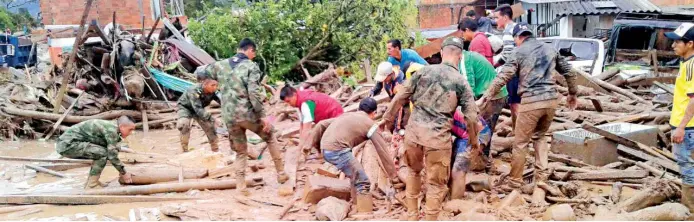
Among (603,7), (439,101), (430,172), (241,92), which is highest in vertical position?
(439,101)

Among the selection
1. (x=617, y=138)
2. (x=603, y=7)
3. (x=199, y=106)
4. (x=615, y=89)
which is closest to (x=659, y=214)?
(x=617, y=138)

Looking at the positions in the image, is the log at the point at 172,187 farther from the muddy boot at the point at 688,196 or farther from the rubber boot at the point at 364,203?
the muddy boot at the point at 688,196

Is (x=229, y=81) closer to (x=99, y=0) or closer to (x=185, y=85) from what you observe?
(x=185, y=85)

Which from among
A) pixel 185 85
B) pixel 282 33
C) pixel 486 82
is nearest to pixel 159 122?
pixel 185 85

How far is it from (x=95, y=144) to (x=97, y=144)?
33 mm

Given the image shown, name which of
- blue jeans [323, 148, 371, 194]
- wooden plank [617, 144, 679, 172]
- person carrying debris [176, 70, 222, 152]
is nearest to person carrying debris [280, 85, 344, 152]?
blue jeans [323, 148, 371, 194]

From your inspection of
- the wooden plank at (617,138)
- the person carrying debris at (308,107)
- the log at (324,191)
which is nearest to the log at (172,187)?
the person carrying debris at (308,107)

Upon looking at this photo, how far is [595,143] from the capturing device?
21.7ft

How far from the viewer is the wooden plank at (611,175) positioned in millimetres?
6086

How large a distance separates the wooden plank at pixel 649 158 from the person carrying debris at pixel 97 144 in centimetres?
591

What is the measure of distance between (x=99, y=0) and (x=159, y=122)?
1048cm

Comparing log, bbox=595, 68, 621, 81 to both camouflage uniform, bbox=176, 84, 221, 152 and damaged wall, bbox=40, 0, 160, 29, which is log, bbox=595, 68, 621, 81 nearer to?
camouflage uniform, bbox=176, 84, 221, 152

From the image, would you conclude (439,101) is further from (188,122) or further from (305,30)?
(305,30)

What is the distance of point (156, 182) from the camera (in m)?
7.14
